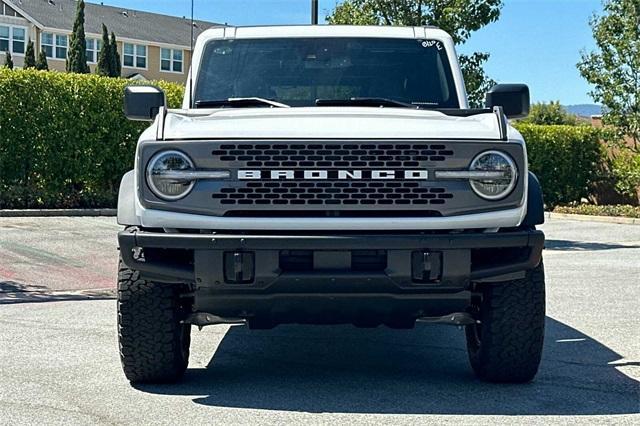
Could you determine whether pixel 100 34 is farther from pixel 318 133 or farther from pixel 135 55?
pixel 318 133

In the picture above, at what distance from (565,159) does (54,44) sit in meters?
31.4

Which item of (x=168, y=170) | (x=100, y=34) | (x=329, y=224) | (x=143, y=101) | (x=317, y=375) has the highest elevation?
(x=100, y=34)

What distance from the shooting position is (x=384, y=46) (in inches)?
273

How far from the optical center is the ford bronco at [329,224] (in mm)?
5008

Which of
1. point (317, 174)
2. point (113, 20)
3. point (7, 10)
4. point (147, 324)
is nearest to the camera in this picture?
point (317, 174)

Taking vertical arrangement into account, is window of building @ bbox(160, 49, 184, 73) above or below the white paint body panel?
above

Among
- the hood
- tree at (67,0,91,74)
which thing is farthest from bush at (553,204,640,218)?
tree at (67,0,91,74)

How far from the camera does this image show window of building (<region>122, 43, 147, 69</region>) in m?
52.3

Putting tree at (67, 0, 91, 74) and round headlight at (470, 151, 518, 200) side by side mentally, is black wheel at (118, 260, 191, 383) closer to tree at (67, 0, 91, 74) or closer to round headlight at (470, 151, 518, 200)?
round headlight at (470, 151, 518, 200)

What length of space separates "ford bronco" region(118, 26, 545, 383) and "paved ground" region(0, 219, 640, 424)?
399mm

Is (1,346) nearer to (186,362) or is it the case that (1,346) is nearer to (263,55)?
(186,362)

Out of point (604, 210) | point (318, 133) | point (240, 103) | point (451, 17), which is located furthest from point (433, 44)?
point (604, 210)

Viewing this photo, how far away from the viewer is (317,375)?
617cm

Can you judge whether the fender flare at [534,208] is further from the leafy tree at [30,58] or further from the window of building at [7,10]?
the window of building at [7,10]
